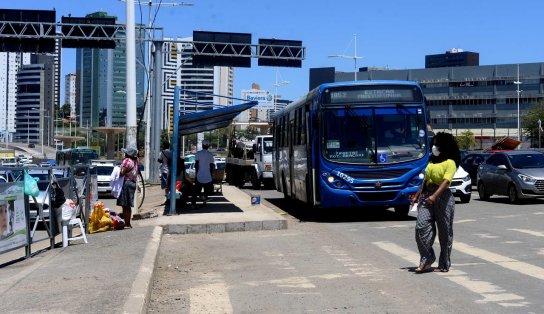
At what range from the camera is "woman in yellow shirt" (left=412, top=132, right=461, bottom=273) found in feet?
31.0

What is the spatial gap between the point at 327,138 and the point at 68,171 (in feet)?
20.0

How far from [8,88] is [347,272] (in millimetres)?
170337

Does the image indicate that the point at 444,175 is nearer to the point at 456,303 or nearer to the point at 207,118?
the point at 456,303

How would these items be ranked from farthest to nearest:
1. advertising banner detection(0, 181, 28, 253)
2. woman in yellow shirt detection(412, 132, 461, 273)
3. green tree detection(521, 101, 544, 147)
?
green tree detection(521, 101, 544, 147)
advertising banner detection(0, 181, 28, 253)
woman in yellow shirt detection(412, 132, 461, 273)

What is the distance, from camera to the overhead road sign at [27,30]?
40656 mm

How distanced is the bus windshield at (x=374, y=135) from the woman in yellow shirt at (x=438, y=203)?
23.2 ft

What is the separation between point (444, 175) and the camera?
9383 millimetres

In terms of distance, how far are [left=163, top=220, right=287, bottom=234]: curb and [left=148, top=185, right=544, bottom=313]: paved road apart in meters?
0.32

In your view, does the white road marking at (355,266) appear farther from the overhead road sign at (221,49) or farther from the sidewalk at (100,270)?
the overhead road sign at (221,49)

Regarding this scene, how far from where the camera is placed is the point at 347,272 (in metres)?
10.1

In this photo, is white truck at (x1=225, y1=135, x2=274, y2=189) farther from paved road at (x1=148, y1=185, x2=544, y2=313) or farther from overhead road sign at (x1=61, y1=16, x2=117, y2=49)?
paved road at (x1=148, y1=185, x2=544, y2=313)

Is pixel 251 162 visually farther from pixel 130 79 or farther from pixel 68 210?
pixel 68 210

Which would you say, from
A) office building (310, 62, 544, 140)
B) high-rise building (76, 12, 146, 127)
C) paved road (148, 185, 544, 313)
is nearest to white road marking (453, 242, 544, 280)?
paved road (148, 185, 544, 313)

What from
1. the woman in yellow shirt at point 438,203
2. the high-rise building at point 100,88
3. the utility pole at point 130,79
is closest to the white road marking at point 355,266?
the woman in yellow shirt at point 438,203
